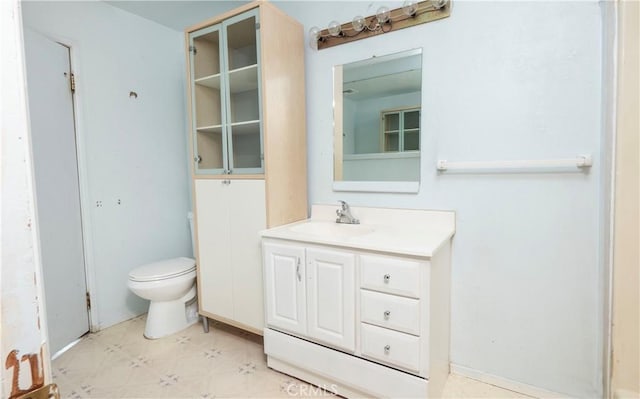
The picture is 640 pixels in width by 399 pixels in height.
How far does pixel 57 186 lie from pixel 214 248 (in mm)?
1005

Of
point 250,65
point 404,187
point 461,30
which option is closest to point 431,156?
point 404,187

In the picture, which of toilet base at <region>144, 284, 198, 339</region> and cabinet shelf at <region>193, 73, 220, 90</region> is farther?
toilet base at <region>144, 284, 198, 339</region>

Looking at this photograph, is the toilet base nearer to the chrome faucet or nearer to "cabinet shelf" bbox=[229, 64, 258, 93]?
the chrome faucet

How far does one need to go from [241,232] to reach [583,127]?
5.77 feet

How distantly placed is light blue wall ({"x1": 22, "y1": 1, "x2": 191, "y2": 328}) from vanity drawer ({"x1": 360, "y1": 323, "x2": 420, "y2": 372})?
1.87m

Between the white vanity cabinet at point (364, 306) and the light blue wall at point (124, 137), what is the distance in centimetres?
130

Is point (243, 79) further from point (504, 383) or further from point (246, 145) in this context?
point (504, 383)

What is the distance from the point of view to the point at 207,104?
2.08 m

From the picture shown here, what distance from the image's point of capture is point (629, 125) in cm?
48

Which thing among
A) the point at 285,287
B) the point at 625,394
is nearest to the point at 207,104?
the point at 285,287

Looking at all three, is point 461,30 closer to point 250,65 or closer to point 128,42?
point 250,65

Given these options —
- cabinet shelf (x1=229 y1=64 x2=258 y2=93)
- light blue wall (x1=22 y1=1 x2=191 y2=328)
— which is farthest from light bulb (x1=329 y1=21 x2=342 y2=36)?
light blue wall (x1=22 y1=1 x2=191 y2=328)

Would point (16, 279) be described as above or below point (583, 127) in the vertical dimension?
below

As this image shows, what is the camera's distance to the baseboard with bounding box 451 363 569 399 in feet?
4.83
